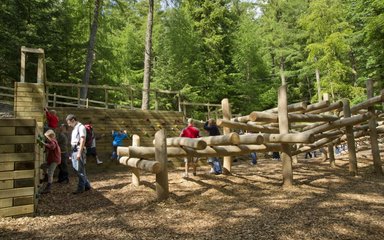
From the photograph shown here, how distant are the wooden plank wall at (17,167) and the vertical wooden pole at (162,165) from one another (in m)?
2.34

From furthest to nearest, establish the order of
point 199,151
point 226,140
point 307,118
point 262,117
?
point 307,118
point 262,117
point 199,151
point 226,140

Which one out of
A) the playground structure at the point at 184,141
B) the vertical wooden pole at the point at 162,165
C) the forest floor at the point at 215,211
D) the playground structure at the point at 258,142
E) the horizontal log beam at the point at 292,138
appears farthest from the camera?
the horizontal log beam at the point at 292,138

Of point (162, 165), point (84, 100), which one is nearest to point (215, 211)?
point (162, 165)

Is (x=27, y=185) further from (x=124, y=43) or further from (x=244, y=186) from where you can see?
→ (x=124, y=43)

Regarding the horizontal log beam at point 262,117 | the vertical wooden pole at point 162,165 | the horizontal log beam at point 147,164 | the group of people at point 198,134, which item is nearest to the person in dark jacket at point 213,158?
the group of people at point 198,134

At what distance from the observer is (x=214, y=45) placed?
29.9 m

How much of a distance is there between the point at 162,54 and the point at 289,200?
21923mm

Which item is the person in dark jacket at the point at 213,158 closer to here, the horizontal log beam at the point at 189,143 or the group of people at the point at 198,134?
the group of people at the point at 198,134

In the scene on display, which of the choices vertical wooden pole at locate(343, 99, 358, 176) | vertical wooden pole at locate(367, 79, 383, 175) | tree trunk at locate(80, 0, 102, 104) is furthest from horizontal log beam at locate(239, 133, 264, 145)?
tree trunk at locate(80, 0, 102, 104)

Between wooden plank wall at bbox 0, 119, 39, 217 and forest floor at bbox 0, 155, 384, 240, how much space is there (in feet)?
0.86

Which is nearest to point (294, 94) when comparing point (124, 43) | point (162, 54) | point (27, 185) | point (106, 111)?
point (162, 54)

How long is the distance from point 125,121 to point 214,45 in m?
18.4

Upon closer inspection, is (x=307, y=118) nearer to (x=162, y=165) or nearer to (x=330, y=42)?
(x=162, y=165)

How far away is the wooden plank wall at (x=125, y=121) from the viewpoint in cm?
1273
